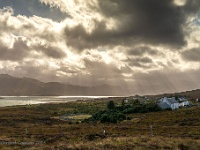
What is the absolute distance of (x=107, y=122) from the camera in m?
90.1

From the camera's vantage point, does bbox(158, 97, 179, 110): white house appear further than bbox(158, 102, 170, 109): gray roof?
No

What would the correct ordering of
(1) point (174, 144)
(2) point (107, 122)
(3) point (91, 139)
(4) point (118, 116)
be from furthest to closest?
1. (4) point (118, 116)
2. (2) point (107, 122)
3. (3) point (91, 139)
4. (1) point (174, 144)

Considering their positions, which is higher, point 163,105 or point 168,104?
point 168,104

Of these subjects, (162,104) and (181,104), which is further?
(181,104)

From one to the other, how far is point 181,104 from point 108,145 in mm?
111296

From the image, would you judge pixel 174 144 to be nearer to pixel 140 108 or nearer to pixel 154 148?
pixel 154 148

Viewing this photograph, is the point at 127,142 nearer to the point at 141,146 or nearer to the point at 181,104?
the point at 141,146

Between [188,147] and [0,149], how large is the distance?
1098 inches

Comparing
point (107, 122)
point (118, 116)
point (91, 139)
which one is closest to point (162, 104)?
point (118, 116)

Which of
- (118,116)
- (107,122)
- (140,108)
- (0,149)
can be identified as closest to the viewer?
A: (0,149)

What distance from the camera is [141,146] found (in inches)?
1390

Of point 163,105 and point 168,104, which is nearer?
point 168,104

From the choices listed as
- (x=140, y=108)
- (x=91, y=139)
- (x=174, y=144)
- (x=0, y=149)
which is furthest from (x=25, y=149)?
(x=140, y=108)

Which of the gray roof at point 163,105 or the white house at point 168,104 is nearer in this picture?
the white house at point 168,104
